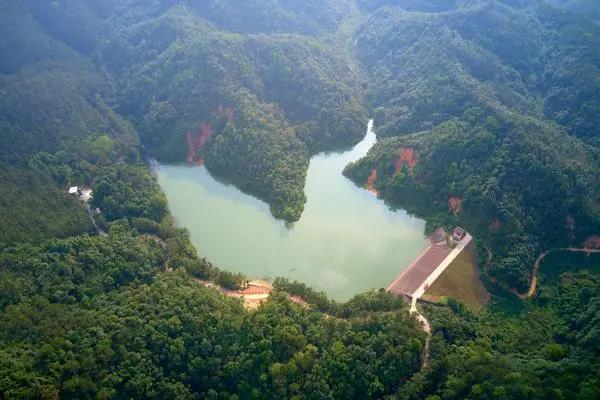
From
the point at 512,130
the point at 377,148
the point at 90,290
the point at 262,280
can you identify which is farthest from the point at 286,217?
the point at 512,130

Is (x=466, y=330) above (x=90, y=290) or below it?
below

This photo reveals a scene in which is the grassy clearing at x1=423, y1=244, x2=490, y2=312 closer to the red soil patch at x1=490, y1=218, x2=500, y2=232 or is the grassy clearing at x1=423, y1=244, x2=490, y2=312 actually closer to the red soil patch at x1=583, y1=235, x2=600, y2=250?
the red soil patch at x1=490, y1=218, x2=500, y2=232

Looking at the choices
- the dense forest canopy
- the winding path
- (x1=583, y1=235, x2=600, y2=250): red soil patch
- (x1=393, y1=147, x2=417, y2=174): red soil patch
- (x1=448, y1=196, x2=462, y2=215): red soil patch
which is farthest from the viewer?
(x1=393, y1=147, x2=417, y2=174): red soil patch

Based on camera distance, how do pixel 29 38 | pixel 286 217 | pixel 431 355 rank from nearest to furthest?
pixel 431 355
pixel 286 217
pixel 29 38

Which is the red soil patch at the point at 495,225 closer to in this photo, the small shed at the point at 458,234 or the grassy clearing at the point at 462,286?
the small shed at the point at 458,234

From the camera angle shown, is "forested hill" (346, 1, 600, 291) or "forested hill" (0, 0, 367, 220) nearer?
"forested hill" (346, 1, 600, 291)

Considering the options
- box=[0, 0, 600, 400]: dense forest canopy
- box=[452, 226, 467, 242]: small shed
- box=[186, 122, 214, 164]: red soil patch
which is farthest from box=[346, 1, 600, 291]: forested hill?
box=[186, 122, 214, 164]: red soil patch

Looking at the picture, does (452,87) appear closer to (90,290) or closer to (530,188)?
(530,188)
